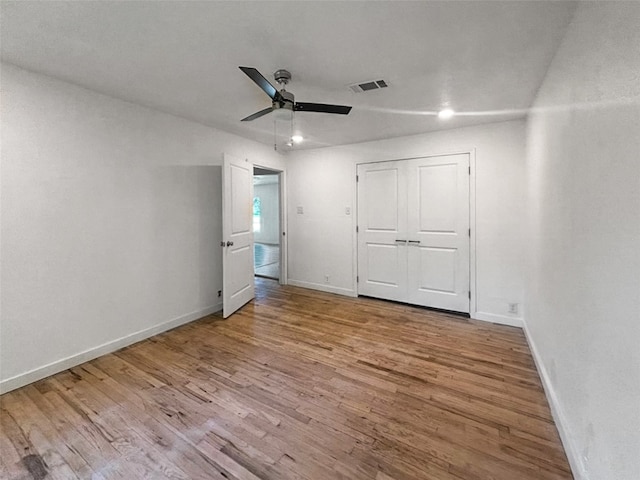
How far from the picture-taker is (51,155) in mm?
2354

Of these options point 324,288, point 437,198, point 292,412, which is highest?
point 437,198

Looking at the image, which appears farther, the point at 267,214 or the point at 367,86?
the point at 267,214

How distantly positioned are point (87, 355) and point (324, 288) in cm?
316

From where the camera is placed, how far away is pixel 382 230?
4266mm

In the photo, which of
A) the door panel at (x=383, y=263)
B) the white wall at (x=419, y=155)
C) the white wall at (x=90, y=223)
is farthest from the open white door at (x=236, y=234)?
the door panel at (x=383, y=263)

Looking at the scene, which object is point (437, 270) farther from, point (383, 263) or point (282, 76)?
point (282, 76)

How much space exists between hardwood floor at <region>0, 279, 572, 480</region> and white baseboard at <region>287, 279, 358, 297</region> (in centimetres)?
151

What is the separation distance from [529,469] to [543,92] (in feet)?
8.64

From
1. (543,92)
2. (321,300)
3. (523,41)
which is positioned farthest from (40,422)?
(543,92)

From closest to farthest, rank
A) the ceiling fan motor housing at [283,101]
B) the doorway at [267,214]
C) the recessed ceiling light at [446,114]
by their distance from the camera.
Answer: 1. the ceiling fan motor housing at [283,101]
2. the recessed ceiling light at [446,114]
3. the doorway at [267,214]

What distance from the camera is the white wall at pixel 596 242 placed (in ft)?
3.20

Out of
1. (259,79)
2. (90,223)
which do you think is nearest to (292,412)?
(259,79)

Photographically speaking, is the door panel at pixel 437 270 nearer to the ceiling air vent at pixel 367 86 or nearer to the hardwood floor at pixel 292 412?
the hardwood floor at pixel 292 412

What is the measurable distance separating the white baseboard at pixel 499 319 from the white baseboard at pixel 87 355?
139 inches
